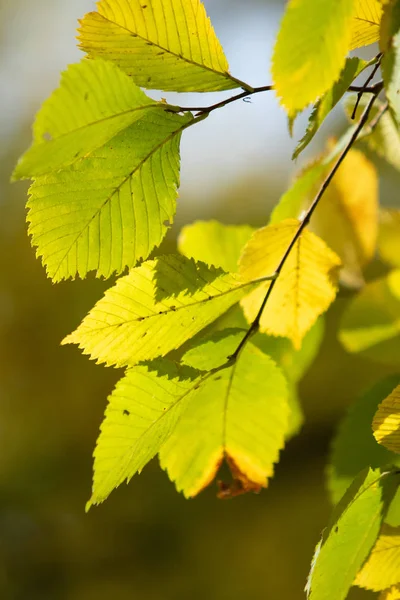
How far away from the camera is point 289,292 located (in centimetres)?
58

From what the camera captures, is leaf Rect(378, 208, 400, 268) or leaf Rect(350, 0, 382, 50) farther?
leaf Rect(378, 208, 400, 268)

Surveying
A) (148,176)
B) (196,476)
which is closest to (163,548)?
(196,476)

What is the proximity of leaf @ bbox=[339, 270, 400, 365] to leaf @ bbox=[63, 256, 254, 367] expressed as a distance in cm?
43

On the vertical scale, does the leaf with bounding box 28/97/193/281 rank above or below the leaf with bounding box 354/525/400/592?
above

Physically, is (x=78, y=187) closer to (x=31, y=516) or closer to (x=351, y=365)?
(x=351, y=365)

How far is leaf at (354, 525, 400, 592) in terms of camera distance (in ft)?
1.59

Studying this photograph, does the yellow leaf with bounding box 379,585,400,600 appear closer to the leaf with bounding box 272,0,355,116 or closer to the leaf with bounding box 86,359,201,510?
the leaf with bounding box 86,359,201,510

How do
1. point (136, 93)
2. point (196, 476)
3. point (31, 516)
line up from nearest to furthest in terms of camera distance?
point (136, 93)
point (196, 476)
point (31, 516)

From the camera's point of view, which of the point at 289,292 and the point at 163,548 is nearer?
the point at 289,292

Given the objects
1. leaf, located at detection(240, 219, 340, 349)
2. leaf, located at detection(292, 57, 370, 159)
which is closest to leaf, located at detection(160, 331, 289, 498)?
leaf, located at detection(240, 219, 340, 349)

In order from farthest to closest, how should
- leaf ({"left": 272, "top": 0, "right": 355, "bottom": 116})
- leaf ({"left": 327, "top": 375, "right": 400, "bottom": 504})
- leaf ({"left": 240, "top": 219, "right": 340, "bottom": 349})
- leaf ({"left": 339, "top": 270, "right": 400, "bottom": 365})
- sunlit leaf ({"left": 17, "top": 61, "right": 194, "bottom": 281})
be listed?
leaf ({"left": 339, "top": 270, "right": 400, "bottom": 365}) < leaf ({"left": 327, "top": 375, "right": 400, "bottom": 504}) < leaf ({"left": 240, "top": 219, "right": 340, "bottom": 349}) < sunlit leaf ({"left": 17, "top": 61, "right": 194, "bottom": 281}) < leaf ({"left": 272, "top": 0, "right": 355, "bottom": 116})

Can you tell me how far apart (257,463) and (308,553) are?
1677 mm

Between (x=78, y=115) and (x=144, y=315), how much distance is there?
0.18 metres

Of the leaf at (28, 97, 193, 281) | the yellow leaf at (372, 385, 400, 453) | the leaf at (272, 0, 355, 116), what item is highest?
the leaf at (272, 0, 355, 116)
